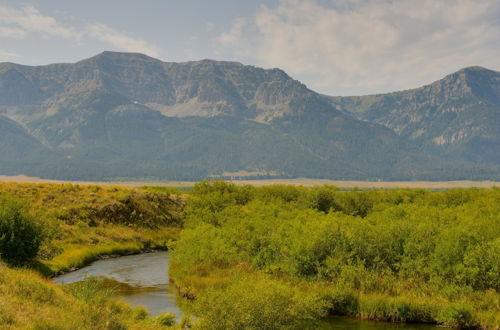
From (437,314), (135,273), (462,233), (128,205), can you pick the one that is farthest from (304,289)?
(128,205)

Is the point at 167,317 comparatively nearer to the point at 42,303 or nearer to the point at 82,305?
the point at 82,305

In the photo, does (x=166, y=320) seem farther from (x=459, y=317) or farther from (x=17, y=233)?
(x=17, y=233)

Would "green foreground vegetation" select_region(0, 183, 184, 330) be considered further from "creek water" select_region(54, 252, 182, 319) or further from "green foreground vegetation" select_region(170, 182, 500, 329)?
"green foreground vegetation" select_region(170, 182, 500, 329)

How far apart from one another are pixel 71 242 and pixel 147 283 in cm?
2316

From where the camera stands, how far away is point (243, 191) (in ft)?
337

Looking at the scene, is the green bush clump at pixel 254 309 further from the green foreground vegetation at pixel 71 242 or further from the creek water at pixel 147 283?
the green foreground vegetation at pixel 71 242

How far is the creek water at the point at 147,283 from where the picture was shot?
3694 centimetres

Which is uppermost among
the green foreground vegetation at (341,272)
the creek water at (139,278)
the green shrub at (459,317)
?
the green foreground vegetation at (341,272)

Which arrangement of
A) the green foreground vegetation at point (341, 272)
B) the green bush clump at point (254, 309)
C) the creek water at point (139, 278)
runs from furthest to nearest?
the creek water at point (139, 278) < the green foreground vegetation at point (341, 272) < the green bush clump at point (254, 309)

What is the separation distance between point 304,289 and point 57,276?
28.5m

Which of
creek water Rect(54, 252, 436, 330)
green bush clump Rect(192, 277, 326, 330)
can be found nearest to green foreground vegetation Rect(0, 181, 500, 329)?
green bush clump Rect(192, 277, 326, 330)

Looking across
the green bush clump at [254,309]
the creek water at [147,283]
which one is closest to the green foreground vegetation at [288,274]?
the green bush clump at [254,309]

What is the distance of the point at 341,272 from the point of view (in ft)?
137

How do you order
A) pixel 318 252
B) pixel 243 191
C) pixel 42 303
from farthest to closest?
1. pixel 243 191
2. pixel 318 252
3. pixel 42 303
